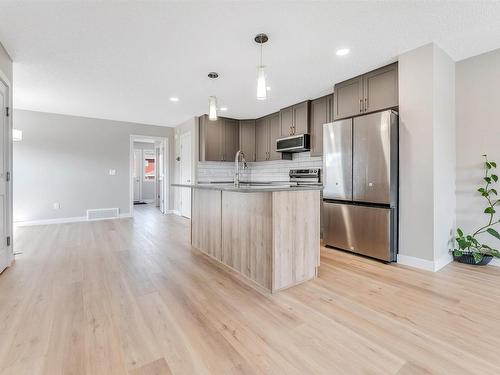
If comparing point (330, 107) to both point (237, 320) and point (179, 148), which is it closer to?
point (237, 320)

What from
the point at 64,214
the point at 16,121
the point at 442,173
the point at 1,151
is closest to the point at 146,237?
the point at 1,151

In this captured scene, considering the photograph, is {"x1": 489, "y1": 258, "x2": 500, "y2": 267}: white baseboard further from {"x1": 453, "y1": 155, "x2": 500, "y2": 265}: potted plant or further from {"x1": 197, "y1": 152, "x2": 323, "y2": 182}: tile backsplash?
{"x1": 197, "y1": 152, "x2": 323, "y2": 182}: tile backsplash

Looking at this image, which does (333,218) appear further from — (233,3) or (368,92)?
(233,3)

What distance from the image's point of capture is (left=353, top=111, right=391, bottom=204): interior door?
2.83 metres

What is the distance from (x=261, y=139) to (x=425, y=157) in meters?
3.64

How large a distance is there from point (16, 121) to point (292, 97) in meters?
5.69

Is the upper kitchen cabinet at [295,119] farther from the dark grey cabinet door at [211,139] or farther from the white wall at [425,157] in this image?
the white wall at [425,157]

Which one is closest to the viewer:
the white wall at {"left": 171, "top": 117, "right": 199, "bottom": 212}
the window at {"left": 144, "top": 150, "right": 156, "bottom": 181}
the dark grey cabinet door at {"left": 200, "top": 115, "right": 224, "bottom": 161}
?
the dark grey cabinet door at {"left": 200, "top": 115, "right": 224, "bottom": 161}

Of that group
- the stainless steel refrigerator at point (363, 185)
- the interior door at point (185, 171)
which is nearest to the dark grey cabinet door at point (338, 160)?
the stainless steel refrigerator at point (363, 185)

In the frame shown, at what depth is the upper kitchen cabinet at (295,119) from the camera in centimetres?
454

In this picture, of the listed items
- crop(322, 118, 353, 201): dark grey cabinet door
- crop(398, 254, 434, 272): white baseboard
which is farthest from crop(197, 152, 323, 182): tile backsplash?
crop(398, 254, 434, 272): white baseboard

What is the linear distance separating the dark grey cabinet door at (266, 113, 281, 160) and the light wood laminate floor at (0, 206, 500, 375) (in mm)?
3013

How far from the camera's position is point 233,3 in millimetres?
1984

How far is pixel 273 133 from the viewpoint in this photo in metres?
5.44
